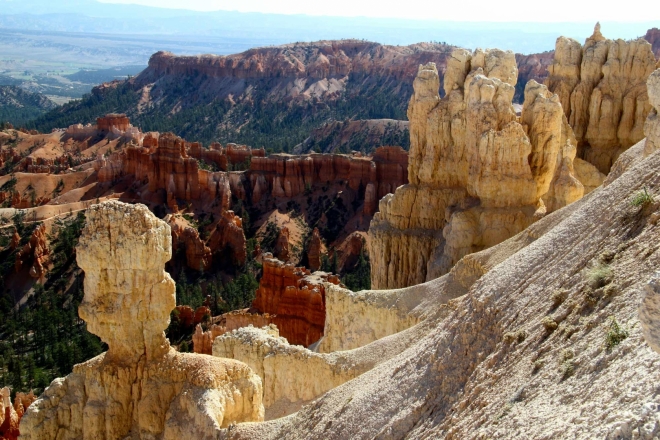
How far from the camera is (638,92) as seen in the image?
30469mm

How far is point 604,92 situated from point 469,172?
9735 millimetres

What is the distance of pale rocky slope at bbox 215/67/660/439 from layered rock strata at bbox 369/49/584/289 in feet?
35.5

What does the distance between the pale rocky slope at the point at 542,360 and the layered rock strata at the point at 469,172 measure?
35.5 ft

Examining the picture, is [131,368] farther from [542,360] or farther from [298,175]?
[298,175]

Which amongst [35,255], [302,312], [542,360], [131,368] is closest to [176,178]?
[35,255]

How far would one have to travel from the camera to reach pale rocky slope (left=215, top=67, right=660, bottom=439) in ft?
23.7

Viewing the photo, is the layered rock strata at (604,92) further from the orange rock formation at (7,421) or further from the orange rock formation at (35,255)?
the orange rock formation at (35,255)

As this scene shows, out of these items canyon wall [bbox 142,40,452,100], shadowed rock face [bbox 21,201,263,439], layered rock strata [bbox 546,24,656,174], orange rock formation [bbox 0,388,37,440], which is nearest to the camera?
shadowed rock face [bbox 21,201,263,439]

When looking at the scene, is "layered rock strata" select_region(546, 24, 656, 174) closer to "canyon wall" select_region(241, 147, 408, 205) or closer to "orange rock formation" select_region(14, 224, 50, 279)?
"canyon wall" select_region(241, 147, 408, 205)

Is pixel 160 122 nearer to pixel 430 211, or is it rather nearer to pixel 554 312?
pixel 430 211

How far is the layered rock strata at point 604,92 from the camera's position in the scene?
100ft

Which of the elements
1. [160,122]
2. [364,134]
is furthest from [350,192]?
[160,122]

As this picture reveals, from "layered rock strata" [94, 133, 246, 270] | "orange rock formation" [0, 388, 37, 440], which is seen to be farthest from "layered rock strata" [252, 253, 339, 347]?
"layered rock strata" [94, 133, 246, 270]

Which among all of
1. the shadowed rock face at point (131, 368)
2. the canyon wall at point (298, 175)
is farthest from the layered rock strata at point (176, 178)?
the shadowed rock face at point (131, 368)
